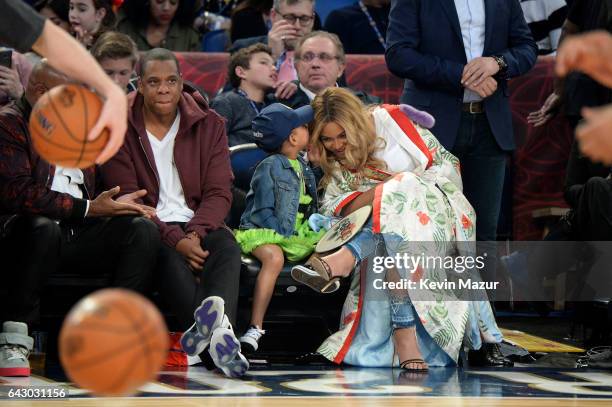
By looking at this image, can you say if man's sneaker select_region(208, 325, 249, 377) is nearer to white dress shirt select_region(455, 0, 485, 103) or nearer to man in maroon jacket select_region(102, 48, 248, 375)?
man in maroon jacket select_region(102, 48, 248, 375)

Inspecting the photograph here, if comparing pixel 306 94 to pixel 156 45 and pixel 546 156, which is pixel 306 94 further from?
pixel 546 156

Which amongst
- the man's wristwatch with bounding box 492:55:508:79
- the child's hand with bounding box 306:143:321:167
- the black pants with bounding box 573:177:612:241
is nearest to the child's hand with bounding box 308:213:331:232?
the child's hand with bounding box 306:143:321:167

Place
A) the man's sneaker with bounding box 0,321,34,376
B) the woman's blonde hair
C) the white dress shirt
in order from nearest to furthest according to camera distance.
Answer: the man's sneaker with bounding box 0,321,34,376 < the woman's blonde hair < the white dress shirt

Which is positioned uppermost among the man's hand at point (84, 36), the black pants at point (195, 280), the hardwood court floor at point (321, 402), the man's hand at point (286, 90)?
Answer: the man's hand at point (84, 36)

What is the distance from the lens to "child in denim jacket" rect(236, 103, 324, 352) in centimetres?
597

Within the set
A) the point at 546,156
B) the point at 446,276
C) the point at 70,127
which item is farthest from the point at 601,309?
the point at 70,127

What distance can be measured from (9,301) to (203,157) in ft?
4.41

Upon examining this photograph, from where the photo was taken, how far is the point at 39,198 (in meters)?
5.52

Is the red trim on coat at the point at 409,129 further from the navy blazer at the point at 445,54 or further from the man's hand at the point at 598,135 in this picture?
the man's hand at the point at 598,135

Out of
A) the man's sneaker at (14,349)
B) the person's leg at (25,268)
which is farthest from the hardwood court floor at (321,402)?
the person's leg at (25,268)

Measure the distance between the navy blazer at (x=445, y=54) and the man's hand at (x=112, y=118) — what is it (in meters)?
3.42

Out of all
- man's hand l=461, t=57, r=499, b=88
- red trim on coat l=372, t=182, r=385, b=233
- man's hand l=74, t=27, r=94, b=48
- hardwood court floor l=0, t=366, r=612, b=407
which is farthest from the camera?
man's hand l=74, t=27, r=94, b=48

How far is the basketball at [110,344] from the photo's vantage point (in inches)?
114

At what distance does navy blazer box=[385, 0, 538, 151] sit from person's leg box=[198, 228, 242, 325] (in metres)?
1.49
